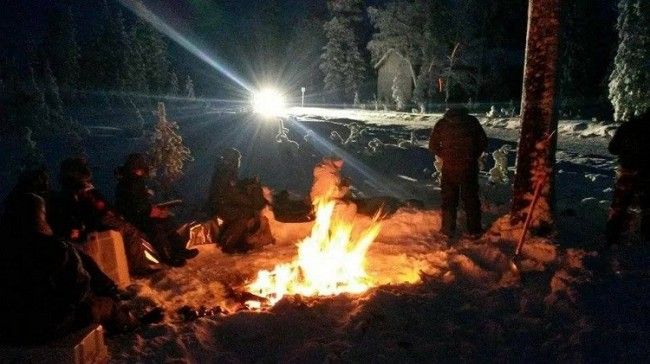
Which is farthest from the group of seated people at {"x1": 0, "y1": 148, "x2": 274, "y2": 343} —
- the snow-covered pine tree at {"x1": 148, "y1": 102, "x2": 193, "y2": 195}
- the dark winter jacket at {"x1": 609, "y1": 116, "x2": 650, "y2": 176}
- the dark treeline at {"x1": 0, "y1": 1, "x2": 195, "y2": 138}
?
the dark treeline at {"x1": 0, "y1": 1, "x2": 195, "y2": 138}

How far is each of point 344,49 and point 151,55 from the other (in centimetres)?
1764

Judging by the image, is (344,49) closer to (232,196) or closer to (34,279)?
(232,196)

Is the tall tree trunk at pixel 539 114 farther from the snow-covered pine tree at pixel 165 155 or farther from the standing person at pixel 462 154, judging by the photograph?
the snow-covered pine tree at pixel 165 155

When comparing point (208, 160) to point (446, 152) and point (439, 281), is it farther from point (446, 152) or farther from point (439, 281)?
point (439, 281)

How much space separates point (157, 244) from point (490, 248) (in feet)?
14.7

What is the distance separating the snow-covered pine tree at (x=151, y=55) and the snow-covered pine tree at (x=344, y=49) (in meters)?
15.2

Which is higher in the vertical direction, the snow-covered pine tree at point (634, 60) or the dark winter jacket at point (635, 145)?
the snow-covered pine tree at point (634, 60)

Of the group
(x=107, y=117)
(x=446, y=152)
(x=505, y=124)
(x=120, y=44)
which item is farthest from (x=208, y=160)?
(x=120, y=44)

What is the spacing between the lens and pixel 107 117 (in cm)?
3241

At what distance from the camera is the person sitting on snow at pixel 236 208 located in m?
7.79

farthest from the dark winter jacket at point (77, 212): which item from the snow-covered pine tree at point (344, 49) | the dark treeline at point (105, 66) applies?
the snow-covered pine tree at point (344, 49)

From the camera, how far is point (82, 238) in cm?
582

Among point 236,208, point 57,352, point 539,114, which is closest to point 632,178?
point 539,114

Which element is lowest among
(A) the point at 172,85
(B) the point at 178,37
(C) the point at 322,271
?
(C) the point at 322,271
